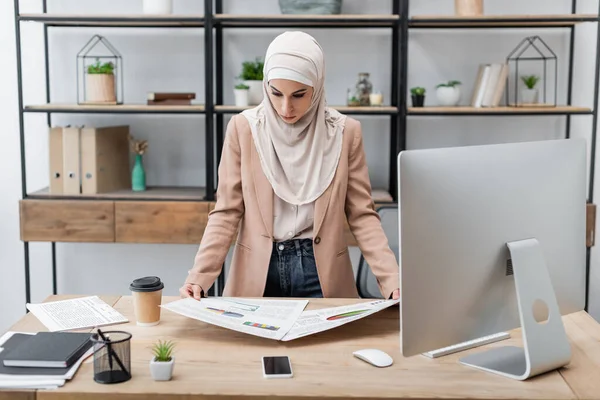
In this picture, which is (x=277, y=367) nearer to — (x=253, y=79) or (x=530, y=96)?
(x=253, y=79)

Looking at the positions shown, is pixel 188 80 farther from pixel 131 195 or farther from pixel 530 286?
pixel 530 286

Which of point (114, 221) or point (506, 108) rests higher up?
point (506, 108)

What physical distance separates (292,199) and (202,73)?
1.74m

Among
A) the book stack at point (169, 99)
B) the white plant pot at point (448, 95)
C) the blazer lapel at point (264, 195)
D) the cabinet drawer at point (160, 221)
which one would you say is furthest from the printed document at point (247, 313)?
the white plant pot at point (448, 95)

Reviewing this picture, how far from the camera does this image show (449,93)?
11.0ft

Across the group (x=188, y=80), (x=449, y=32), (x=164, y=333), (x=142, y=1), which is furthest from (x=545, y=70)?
(x=164, y=333)

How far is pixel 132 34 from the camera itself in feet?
11.6

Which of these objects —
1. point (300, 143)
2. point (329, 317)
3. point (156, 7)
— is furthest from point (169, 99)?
point (329, 317)

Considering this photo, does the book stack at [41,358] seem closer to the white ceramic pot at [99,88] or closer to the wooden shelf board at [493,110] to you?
the white ceramic pot at [99,88]

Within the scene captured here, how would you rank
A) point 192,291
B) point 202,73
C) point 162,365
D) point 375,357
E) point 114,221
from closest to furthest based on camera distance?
point 162,365 < point 375,357 < point 192,291 < point 114,221 < point 202,73

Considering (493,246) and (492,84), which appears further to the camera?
(492,84)

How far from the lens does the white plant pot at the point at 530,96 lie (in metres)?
3.36

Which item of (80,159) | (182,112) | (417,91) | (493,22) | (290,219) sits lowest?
(290,219)

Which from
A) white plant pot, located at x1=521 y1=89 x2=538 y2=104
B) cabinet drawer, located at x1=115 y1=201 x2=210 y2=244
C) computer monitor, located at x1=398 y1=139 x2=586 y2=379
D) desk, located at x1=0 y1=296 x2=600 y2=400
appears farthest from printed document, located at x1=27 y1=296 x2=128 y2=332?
white plant pot, located at x1=521 y1=89 x2=538 y2=104
